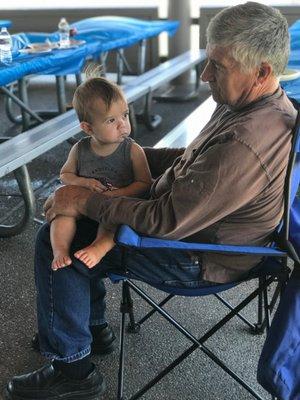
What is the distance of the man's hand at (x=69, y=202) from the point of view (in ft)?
5.12

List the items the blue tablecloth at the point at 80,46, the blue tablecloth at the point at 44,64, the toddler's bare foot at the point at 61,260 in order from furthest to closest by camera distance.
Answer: the blue tablecloth at the point at 80,46, the blue tablecloth at the point at 44,64, the toddler's bare foot at the point at 61,260

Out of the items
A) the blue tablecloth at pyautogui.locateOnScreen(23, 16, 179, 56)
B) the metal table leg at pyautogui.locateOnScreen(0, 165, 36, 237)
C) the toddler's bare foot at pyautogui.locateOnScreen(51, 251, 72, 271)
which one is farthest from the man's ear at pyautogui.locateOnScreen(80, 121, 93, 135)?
the blue tablecloth at pyautogui.locateOnScreen(23, 16, 179, 56)

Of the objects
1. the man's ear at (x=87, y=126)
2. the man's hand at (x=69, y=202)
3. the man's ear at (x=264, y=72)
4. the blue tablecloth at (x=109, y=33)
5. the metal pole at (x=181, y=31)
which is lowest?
the metal pole at (x=181, y=31)

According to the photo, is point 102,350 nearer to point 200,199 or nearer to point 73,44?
point 200,199

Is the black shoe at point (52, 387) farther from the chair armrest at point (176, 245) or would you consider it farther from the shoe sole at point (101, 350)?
the chair armrest at point (176, 245)

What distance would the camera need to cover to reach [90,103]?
172 cm

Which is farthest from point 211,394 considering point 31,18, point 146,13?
point 31,18

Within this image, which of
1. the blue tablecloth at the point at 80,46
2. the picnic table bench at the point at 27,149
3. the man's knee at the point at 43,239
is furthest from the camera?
the blue tablecloth at the point at 80,46

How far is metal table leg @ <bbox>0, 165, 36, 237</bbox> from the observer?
2742 mm

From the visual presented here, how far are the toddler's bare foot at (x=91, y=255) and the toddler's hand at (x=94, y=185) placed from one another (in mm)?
289

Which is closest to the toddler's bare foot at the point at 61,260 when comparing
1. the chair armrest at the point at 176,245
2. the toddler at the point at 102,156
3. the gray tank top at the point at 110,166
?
the toddler at the point at 102,156

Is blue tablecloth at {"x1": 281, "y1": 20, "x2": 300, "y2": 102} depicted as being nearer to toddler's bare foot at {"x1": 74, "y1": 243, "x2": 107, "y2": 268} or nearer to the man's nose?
the man's nose

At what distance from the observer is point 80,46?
3.92 metres

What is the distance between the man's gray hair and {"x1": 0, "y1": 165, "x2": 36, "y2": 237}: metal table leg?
5.40 ft
